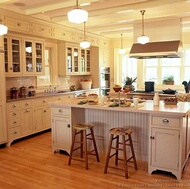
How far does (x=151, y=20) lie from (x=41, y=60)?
9.18ft

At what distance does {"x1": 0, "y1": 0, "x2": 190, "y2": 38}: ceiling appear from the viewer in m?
4.16

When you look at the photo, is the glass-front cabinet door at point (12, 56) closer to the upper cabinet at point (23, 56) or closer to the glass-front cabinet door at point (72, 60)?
the upper cabinet at point (23, 56)

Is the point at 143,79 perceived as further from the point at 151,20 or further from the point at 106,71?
the point at 151,20

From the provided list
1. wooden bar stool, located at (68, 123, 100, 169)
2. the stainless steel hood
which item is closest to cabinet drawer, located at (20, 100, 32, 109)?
wooden bar stool, located at (68, 123, 100, 169)

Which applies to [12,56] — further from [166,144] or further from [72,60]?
[166,144]

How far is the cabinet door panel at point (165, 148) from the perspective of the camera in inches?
116

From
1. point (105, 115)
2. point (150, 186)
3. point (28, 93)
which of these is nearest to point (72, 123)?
point (105, 115)

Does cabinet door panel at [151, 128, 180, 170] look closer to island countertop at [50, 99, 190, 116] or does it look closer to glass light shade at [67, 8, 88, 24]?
island countertop at [50, 99, 190, 116]

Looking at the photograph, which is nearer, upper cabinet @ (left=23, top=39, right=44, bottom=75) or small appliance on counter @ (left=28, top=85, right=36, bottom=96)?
upper cabinet @ (left=23, top=39, right=44, bottom=75)

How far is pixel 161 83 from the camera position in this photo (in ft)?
25.1

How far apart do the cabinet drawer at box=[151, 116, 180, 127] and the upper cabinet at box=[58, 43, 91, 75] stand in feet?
12.2

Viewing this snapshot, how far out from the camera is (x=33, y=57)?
17.0 ft

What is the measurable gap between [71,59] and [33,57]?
1.46 meters

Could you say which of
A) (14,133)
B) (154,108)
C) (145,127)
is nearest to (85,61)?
(14,133)
